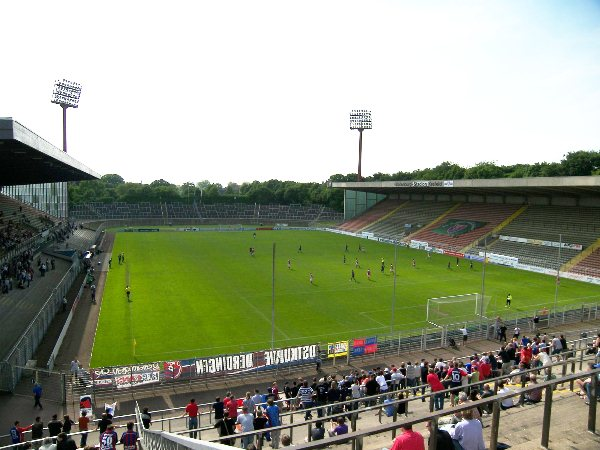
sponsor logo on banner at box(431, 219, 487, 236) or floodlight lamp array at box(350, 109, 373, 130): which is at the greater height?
floodlight lamp array at box(350, 109, 373, 130)

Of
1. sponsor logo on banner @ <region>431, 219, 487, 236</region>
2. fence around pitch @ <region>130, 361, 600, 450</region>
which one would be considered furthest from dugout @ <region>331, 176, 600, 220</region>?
fence around pitch @ <region>130, 361, 600, 450</region>

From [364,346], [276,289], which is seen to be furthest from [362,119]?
[364,346]

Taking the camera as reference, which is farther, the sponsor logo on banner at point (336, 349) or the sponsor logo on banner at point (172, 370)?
the sponsor logo on banner at point (336, 349)

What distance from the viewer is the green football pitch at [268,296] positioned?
26.0m

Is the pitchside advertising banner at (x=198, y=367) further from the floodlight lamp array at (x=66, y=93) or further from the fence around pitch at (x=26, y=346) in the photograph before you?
the floodlight lamp array at (x=66, y=93)

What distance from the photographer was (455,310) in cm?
3150

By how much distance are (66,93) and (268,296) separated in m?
68.2

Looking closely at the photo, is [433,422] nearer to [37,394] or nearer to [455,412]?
[455,412]

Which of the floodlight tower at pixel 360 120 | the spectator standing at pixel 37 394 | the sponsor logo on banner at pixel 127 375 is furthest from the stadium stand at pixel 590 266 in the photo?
the floodlight tower at pixel 360 120

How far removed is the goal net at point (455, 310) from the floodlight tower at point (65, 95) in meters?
74.9

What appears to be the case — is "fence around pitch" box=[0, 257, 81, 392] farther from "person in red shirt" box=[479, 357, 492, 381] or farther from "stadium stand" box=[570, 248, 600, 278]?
"stadium stand" box=[570, 248, 600, 278]

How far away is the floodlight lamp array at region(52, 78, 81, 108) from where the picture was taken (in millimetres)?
83188

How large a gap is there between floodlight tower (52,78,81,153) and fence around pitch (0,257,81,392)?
6262cm

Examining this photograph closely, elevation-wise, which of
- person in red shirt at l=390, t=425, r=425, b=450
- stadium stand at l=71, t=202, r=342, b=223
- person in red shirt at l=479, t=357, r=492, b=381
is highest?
person in red shirt at l=390, t=425, r=425, b=450
